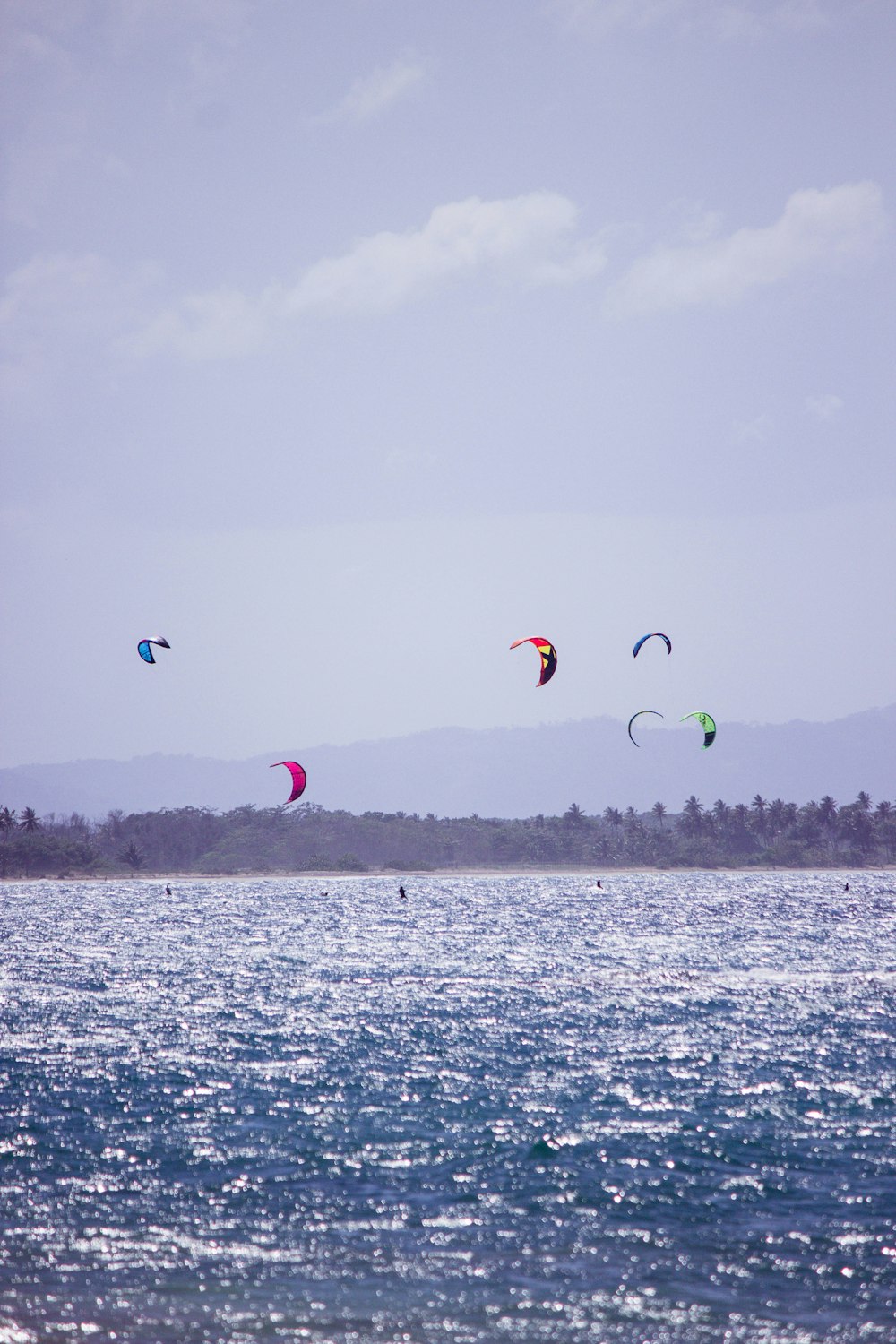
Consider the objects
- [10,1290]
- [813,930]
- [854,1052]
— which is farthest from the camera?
[813,930]

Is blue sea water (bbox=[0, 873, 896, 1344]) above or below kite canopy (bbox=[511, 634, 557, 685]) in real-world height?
below

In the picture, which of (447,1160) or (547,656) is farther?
(547,656)

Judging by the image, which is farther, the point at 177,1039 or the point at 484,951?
the point at 484,951

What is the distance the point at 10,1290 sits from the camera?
60.7 feet

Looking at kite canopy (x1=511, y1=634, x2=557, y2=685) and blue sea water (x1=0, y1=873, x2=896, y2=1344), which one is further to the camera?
kite canopy (x1=511, y1=634, x2=557, y2=685)

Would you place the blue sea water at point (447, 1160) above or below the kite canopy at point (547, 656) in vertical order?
below

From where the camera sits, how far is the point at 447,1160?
85.8 ft

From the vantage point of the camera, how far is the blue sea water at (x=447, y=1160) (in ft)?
59.7

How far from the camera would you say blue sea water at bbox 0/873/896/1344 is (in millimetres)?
18188

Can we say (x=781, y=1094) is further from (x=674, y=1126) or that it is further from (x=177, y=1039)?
(x=177, y=1039)

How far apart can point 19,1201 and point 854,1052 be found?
2867 cm

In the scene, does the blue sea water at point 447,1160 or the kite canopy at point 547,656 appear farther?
the kite canopy at point 547,656

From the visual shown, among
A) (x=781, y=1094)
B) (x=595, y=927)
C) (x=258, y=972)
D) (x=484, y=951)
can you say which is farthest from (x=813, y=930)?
(x=781, y=1094)

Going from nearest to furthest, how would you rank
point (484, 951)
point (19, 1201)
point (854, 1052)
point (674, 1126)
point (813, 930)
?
point (19, 1201) → point (674, 1126) → point (854, 1052) → point (484, 951) → point (813, 930)
